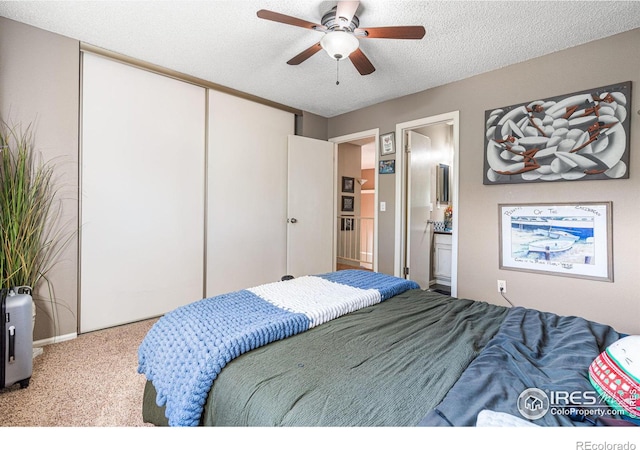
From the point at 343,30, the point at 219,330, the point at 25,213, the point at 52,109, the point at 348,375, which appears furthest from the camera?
the point at 52,109

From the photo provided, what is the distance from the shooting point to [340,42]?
1953 mm

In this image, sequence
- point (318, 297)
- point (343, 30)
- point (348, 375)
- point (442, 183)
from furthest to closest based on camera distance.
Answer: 1. point (442, 183)
2. point (343, 30)
3. point (318, 297)
4. point (348, 375)

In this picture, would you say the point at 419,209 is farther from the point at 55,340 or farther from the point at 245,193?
the point at 55,340

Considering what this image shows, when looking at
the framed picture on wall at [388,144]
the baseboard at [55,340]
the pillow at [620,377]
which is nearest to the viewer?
the pillow at [620,377]

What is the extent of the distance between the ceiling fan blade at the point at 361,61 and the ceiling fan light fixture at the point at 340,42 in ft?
0.37

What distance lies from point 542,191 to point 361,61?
1854 millimetres

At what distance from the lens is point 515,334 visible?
125cm

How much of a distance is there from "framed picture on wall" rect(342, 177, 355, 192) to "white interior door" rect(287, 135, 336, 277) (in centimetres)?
141

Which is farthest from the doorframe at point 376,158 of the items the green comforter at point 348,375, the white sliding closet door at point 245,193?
the green comforter at point 348,375

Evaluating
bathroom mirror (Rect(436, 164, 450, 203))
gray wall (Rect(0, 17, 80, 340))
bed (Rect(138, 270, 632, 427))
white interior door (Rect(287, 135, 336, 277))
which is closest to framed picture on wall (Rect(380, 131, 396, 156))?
white interior door (Rect(287, 135, 336, 277))

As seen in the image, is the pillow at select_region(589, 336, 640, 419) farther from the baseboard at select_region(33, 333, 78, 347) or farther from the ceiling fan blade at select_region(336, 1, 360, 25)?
the baseboard at select_region(33, 333, 78, 347)

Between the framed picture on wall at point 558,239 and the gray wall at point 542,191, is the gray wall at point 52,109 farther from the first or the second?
the framed picture on wall at point 558,239

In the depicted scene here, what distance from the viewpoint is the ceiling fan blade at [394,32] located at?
72.1 inches

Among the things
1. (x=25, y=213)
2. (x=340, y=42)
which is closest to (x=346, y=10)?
(x=340, y=42)
